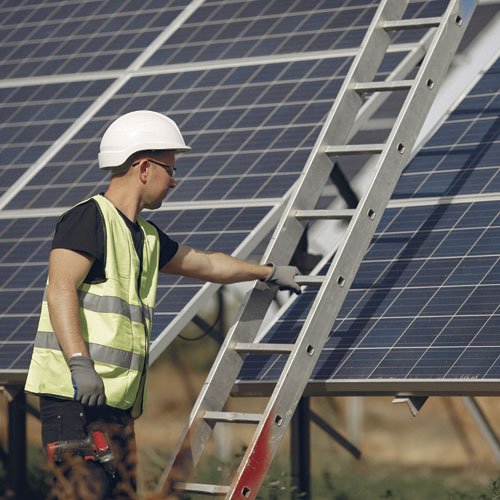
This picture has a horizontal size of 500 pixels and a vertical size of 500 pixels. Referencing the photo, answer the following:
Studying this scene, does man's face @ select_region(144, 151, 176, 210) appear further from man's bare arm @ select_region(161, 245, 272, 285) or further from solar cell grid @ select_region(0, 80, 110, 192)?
solar cell grid @ select_region(0, 80, 110, 192)

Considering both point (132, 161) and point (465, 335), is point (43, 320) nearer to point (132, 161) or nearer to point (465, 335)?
point (132, 161)

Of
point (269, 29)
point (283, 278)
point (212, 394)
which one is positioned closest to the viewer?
point (212, 394)

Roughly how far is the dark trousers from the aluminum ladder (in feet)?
1.92

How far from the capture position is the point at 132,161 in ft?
26.7

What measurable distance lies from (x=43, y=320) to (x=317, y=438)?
22.1 meters

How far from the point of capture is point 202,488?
28.0ft

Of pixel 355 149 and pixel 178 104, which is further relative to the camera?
pixel 178 104

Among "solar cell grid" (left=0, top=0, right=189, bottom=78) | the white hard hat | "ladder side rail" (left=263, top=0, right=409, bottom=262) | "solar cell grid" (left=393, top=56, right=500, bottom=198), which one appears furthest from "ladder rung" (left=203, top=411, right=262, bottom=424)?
"solar cell grid" (left=0, top=0, right=189, bottom=78)

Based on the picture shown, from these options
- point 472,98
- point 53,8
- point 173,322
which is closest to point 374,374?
point 173,322

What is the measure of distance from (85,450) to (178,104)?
5.58 metres

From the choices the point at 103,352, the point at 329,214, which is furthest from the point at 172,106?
the point at 103,352

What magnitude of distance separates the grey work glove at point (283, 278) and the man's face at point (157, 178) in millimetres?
1097

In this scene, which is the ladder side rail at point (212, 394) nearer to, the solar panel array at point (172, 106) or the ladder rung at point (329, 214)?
the ladder rung at point (329, 214)

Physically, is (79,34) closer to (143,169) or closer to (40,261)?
(40,261)
